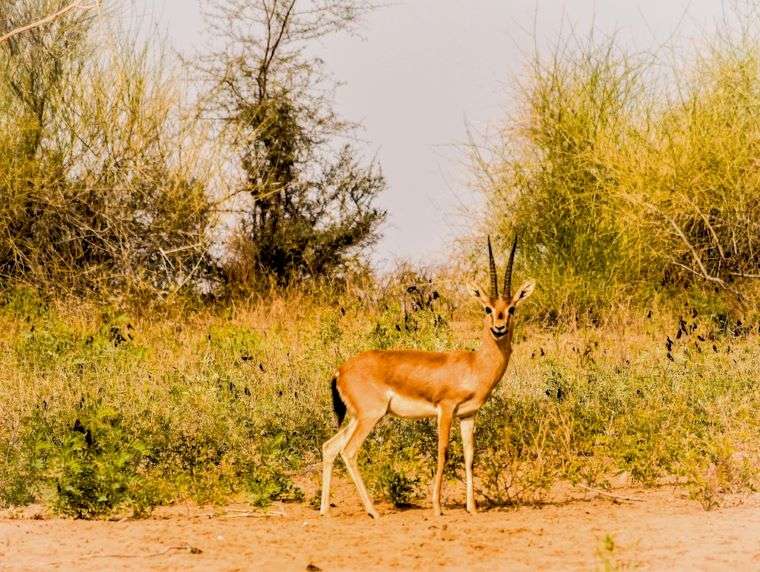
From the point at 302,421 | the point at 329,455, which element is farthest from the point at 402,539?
the point at 302,421

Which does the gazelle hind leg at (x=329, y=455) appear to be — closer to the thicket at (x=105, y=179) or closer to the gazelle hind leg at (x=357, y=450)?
the gazelle hind leg at (x=357, y=450)

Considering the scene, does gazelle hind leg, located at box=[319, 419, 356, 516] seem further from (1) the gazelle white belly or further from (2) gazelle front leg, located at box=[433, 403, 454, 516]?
(2) gazelle front leg, located at box=[433, 403, 454, 516]

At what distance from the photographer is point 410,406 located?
8.55 m

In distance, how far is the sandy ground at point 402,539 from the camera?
6.87 m

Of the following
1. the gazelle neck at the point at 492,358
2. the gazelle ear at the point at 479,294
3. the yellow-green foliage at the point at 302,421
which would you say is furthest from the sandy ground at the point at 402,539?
the gazelle ear at the point at 479,294

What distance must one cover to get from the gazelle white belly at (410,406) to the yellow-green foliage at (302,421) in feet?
1.95

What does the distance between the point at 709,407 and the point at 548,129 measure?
12026mm

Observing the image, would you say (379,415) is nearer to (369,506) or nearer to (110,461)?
(369,506)

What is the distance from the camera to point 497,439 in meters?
10.0

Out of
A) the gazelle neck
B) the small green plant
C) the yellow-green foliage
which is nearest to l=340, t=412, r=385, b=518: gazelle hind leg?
the yellow-green foliage

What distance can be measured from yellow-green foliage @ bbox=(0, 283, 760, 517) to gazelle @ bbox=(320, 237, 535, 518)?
573mm

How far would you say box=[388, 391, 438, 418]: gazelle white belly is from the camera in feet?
28.0

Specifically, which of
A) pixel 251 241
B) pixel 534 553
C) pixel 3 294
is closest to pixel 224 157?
pixel 251 241

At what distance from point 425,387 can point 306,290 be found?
1704 cm
